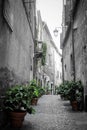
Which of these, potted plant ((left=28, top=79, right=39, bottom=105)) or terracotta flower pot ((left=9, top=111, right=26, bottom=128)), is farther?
potted plant ((left=28, top=79, right=39, bottom=105))

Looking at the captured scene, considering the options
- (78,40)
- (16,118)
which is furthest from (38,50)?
(16,118)

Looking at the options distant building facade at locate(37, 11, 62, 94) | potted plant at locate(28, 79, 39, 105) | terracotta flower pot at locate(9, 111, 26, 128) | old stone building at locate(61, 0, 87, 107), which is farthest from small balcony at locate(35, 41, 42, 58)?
terracotta flower pot at locate(9, 111, 26, 128)

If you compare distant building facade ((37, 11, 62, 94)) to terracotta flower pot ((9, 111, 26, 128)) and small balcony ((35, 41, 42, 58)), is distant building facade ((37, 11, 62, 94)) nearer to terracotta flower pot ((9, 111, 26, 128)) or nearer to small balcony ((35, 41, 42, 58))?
small balcony ((35, 41, 42, 58))

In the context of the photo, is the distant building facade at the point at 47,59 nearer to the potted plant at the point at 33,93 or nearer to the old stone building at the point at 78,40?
the old stone building at the point at 78,40

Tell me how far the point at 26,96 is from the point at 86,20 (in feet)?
15.4

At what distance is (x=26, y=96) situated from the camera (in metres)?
5.66

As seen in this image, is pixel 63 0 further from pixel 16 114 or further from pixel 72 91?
pixel 16 114

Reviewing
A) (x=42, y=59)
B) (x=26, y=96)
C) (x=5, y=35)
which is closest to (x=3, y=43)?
(x=5, y=35)

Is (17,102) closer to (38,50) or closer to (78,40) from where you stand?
(78,40)

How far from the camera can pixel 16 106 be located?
17.9 feet

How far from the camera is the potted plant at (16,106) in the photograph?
526 cm

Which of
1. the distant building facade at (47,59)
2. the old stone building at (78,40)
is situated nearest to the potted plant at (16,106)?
the old stone building at (78,40)

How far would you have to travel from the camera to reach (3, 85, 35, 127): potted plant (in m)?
5.26

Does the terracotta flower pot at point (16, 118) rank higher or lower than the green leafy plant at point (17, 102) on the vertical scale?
lower
